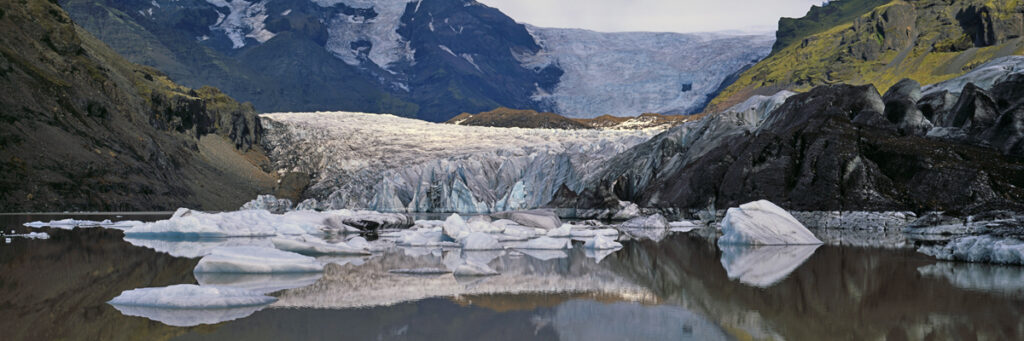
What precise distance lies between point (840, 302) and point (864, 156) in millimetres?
19840

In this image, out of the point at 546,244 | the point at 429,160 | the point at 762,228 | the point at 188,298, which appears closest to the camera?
the point at 188,298

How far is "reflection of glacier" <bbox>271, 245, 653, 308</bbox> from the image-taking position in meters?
6.85

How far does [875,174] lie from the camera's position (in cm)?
2298

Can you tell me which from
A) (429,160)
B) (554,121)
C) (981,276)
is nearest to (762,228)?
(981,276)

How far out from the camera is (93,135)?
42.0m

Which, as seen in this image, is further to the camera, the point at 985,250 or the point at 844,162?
the point at 844,162

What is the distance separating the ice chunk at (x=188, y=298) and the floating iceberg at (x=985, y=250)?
10.7 m

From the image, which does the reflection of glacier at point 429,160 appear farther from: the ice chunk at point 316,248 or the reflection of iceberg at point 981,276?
the reflection of iceberg at point 981,276

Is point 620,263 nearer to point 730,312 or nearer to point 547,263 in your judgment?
point 547,263

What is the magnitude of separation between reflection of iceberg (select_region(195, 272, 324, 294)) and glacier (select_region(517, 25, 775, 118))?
10856 cm

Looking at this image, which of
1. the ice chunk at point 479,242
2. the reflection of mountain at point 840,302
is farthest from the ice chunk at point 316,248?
the reflection of mountain at point 840,302

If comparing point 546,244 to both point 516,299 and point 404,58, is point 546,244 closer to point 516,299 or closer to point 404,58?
point 516,299

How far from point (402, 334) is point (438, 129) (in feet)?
212

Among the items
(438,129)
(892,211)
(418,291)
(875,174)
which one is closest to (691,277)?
(418,291)
